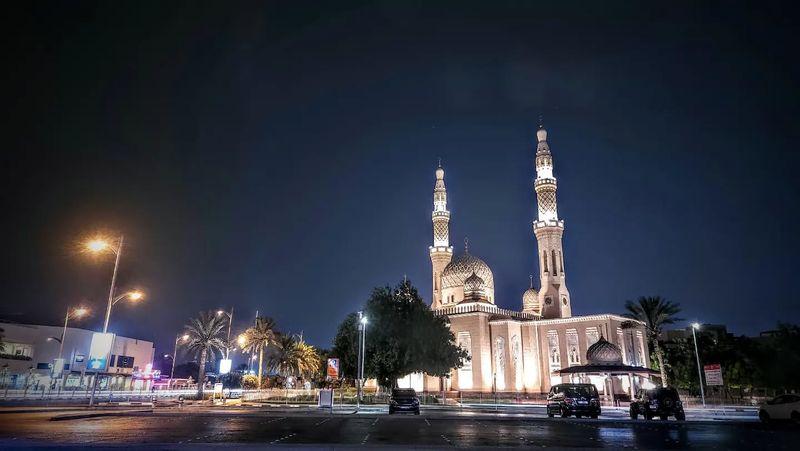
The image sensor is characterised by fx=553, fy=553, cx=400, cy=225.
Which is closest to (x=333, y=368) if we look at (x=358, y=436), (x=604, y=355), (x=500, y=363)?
(x=358, y=436)

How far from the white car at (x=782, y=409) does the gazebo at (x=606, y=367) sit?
23968mm

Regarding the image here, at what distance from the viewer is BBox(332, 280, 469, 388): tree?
160ft

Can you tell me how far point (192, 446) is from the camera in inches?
519

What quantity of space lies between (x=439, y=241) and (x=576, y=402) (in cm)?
5391

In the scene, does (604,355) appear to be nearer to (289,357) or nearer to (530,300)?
(530,300)

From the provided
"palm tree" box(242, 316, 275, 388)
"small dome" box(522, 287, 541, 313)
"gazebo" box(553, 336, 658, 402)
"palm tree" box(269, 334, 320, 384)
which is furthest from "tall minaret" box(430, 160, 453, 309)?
"gazebo" box(553, 336, 658, 402)

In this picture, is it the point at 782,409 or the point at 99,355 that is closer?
the point at 782,409

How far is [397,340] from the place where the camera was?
49156mm

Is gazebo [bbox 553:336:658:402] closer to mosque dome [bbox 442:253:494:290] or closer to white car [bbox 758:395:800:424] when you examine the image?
mosque dome [bbox 442:253:494:290]

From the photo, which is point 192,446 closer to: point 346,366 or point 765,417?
point 765,417

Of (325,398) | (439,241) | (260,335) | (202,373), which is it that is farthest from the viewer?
(439,241)

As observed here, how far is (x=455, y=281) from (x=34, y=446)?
221 ft

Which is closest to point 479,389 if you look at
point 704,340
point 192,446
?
point 704,340

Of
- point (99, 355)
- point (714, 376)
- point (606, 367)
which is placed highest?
point (606, 367)
